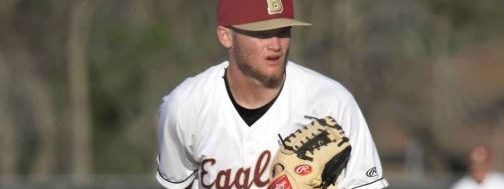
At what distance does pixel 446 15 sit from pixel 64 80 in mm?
9989

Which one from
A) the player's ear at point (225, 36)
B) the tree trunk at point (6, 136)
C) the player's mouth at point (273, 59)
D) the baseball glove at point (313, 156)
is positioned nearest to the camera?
the baseball glove at point (313, 156)

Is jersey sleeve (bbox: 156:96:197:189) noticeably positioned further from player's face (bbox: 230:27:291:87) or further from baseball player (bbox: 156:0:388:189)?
player's face (bbox: 230:27:291:87)

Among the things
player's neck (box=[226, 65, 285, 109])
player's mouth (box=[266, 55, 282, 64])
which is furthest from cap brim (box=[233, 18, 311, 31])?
player's neck (box=[226, 65, 285, 109])

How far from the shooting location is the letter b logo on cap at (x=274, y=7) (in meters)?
6.08

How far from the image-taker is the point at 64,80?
118ft

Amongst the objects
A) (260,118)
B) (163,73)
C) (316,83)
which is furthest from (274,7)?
(163,73)

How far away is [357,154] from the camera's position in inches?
238

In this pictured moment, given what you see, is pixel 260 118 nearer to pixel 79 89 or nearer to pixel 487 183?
pixel 487 183

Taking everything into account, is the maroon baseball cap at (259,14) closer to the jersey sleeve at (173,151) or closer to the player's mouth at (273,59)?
the player's mouth at (273,59)

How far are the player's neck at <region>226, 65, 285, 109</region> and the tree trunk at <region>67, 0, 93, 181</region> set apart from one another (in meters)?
26.6

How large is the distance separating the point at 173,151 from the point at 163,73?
96.3 ft

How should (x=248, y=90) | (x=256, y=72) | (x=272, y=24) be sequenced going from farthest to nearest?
(x=248, y=90) < (x=256, y=72) < (x=272, y=24)

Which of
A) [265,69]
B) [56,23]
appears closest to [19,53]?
[56,23]

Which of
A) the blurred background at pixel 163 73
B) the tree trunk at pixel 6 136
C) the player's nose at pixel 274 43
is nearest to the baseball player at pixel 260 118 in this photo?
the player's nose at pixel 274 43
